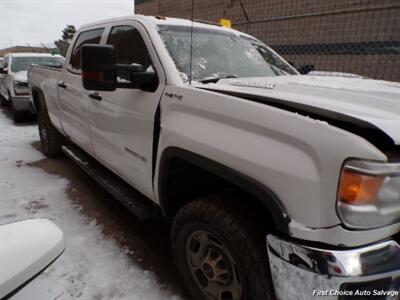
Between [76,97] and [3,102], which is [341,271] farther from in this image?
[3,102]

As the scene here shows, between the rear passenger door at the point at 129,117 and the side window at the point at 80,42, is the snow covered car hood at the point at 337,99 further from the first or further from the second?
the side window at the point at 80,42

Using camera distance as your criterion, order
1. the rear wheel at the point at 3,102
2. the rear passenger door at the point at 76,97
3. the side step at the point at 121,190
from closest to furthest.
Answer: the side step at the point at 121,190 < the rear passenger door at the point at 76,97 < the rear wheel at the point at 3,102

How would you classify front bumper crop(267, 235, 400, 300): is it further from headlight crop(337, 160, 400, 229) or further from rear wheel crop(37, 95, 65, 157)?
rear wheel crop(37, 95, 65, 157)

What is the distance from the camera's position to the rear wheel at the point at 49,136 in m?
5.26

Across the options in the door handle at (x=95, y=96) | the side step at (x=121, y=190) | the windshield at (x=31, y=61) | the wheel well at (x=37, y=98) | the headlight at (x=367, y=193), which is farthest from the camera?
the windshield at (x=31, y=61)

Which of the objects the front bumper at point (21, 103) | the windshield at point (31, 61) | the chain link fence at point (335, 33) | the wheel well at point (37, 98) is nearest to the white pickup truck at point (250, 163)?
the wheel well at point (37, 98)

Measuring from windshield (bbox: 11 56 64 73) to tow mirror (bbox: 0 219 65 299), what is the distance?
9023mm

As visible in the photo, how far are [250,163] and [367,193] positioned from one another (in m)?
0.50

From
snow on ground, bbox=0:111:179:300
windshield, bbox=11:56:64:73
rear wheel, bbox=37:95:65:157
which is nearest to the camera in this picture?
snow on ground, bbox=0:111:179:300

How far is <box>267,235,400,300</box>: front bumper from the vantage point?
4.45ft

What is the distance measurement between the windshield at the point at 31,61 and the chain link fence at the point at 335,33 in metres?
5.33

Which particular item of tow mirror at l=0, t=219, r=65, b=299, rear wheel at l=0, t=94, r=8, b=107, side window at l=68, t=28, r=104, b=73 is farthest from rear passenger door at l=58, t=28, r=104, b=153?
rear wheel at l=0, t=94, r=8, b=107

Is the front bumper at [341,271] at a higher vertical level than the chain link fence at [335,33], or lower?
lower

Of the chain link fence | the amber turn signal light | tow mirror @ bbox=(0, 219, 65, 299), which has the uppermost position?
the chain link fence
